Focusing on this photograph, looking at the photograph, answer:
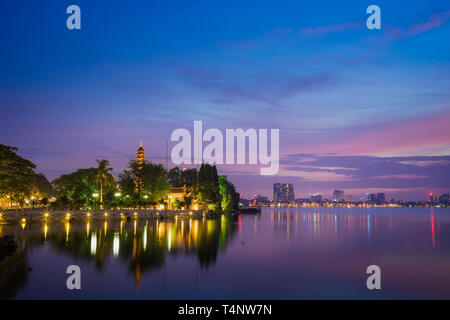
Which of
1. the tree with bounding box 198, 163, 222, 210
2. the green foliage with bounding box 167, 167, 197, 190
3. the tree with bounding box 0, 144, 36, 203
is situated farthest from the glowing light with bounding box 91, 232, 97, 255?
the green foliage with bounding box 167, 167, 197, 190

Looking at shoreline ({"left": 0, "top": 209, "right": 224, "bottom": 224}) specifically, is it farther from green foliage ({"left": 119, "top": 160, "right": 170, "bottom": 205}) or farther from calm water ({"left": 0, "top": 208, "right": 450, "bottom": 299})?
calm water ({"left": 0, "top": 208, "right": 450, "bottom": 299})

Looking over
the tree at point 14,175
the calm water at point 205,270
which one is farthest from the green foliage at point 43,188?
the calm water at point 205,270

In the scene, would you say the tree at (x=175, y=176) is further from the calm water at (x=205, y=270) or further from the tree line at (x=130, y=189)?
the calm water at (x=205, y=270)

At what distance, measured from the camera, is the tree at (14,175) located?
30953 millimetres

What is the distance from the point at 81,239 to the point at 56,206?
2946cm

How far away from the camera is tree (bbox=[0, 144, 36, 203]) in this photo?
102ft

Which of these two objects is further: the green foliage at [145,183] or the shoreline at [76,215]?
the green foliage at [145,183]

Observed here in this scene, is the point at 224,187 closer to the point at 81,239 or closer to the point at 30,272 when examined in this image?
the point at 81,239

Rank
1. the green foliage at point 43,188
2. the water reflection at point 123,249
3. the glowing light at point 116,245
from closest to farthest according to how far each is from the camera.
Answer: the water reflection at point 123,249, the glowing light at point 116,245, the green foliage at point 43,188

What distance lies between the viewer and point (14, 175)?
33562 millimetres

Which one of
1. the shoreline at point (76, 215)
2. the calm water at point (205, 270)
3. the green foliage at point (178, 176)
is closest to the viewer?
the calm water at point (205, 270)

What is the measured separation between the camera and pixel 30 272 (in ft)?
64.6

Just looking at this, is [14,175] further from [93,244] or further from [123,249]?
[123,249]
